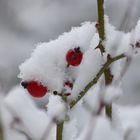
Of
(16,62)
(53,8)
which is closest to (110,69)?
(16,62)

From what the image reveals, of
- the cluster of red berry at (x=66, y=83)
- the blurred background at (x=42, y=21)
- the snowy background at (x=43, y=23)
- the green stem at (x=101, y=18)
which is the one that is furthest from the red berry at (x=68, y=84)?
the blurred background at (x=42, y=21)

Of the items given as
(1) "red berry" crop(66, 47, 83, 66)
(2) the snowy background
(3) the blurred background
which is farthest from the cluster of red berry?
(3) the blurred background

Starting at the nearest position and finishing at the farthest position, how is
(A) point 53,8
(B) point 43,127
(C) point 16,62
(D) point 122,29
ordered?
(D) point 122,29, (B) point 43,127, (C) point 16,62, (A) point 53,8

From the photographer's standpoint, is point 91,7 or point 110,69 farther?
point 91,7

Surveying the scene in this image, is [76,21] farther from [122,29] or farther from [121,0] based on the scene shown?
[122,29]

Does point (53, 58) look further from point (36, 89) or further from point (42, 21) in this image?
point (42, 21)

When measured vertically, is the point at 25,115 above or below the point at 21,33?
below

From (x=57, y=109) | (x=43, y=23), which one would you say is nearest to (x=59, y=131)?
(x=57, y=109)
